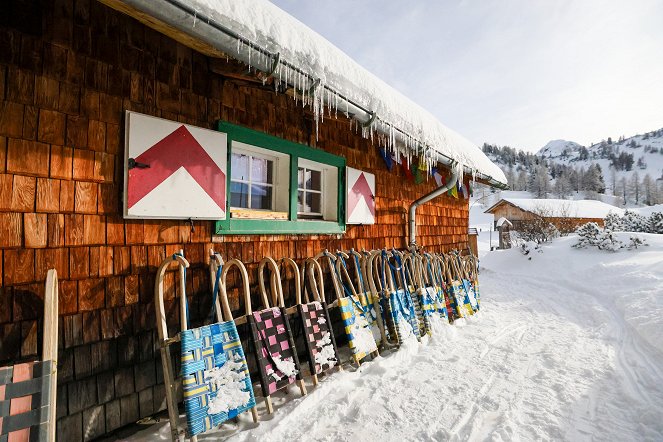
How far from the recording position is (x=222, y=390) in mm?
2082

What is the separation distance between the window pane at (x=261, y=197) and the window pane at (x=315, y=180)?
2.36ft

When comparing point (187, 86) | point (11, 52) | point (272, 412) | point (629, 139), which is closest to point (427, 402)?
point (272, 412)

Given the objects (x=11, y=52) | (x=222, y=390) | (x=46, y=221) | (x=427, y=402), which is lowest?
(x=427, y=402)

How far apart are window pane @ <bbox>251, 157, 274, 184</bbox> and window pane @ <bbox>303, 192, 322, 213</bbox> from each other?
648 millimetres

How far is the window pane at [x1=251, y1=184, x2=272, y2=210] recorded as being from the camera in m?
3.12

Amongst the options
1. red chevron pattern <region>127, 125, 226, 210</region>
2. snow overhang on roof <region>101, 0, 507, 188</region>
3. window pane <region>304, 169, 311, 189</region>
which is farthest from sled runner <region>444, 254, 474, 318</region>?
red chevron pattern <region>127, 125, 226, 210</region>

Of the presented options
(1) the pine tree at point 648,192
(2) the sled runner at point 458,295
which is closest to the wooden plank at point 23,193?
(2) the sled runner at point 458,295

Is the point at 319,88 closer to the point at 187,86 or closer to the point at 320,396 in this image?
the point at 187,86

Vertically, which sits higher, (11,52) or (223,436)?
(11,52)

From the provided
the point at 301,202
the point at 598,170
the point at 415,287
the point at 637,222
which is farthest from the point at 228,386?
the point at 598,170

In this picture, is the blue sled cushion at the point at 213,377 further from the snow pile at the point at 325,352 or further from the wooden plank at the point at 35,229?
the wooden plank at the point at 35,229

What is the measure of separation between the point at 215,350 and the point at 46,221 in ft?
4.14

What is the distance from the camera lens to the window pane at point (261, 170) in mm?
3107

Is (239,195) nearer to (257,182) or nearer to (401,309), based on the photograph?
(257,182)
